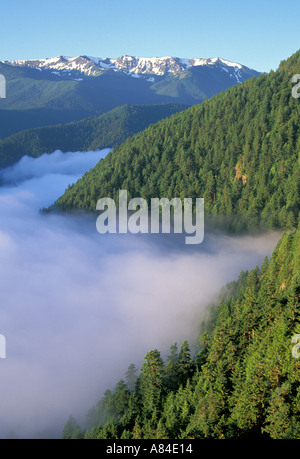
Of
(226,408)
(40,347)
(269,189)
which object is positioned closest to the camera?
(226,408)

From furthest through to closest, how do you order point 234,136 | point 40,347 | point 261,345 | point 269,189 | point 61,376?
point 234,136 < point 269,189 < point 40,347 < point 61,376 < point 261,345

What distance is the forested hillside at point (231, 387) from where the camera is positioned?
Answer: 46.6m

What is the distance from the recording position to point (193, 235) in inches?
7579

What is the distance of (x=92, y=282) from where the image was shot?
6781 inches

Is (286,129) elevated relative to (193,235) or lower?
elevated

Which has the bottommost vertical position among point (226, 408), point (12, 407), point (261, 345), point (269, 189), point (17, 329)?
point (12, 407)

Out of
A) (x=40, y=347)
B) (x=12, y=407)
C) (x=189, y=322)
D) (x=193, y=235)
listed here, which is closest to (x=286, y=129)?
(x=193, y=235)

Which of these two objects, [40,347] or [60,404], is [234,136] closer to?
[40,347]

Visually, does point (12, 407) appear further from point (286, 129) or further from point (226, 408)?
point (286, 129)

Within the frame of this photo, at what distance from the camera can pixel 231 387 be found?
55594 mm

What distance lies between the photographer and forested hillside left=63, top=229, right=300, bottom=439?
4659cm

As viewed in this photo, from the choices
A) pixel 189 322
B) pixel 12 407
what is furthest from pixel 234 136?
pixel 12 407

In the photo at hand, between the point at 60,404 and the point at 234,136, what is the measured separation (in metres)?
150

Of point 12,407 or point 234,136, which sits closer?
point 12,407
